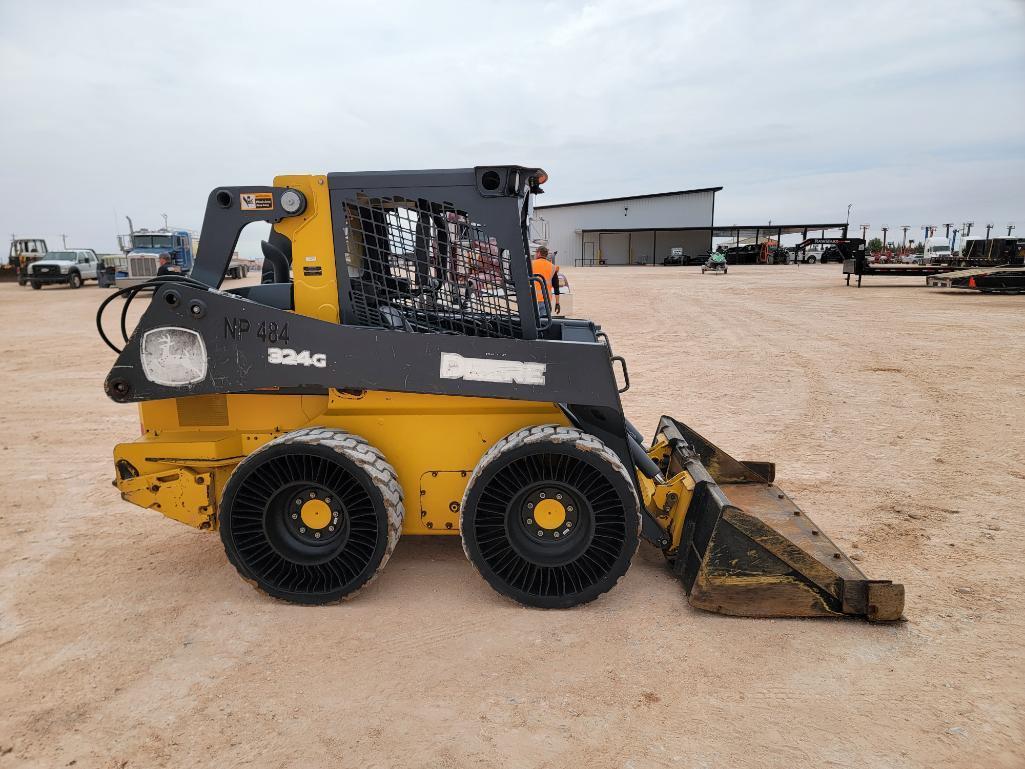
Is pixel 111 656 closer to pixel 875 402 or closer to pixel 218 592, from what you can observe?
pixel 218 592

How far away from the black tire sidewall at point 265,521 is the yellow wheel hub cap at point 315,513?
0.71 feet

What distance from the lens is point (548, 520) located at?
12.0 feet

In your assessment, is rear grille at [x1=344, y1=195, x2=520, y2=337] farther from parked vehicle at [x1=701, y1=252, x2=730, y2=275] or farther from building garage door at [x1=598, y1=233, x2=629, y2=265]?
building garage door at [x1=598, y1=233, x2=629, y2=265]

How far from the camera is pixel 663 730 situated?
2.68 meters

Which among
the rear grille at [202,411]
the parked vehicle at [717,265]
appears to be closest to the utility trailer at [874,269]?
the parked vehicle at [717,265]

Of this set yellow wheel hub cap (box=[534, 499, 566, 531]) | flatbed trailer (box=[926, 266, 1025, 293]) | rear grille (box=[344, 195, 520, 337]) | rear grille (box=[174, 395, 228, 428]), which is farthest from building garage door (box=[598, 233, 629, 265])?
yellow wheel hub cap (box=[534, 499, 566, 531])

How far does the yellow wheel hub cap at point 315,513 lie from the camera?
3688mm

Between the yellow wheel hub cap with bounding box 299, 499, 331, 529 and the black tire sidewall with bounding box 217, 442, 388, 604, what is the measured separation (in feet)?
0.71

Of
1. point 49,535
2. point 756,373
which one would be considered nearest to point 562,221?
point 756,373

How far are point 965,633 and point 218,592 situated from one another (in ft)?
13.3

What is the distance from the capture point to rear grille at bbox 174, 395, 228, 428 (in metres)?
3.94

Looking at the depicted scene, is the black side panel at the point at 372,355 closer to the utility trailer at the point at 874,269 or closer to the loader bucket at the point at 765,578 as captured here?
the loader bucket at the point at 765,578

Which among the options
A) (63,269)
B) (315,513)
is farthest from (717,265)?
(315,513)

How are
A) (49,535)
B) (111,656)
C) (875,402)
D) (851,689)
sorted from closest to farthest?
(851,689), (111,656), (49,535), (875,402)
